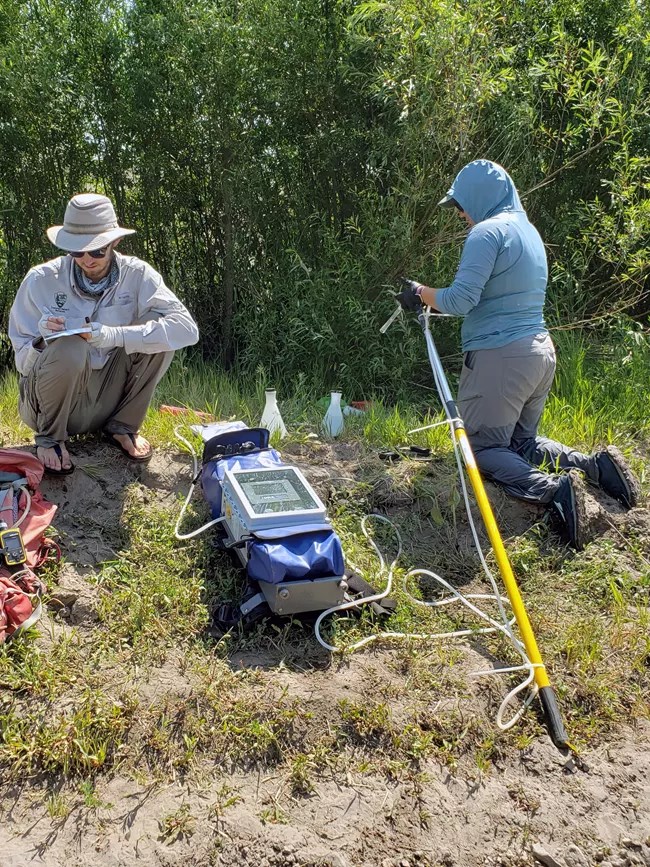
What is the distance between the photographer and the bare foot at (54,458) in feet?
12.5

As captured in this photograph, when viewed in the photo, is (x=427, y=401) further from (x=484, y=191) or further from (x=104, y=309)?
(x=104, y=309)

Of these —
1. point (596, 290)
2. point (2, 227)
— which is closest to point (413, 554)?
point (596, 290)

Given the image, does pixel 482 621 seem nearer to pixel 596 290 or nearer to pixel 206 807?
pixel 206 807

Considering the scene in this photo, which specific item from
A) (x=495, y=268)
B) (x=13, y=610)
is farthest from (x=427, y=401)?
(x=13, y=610)

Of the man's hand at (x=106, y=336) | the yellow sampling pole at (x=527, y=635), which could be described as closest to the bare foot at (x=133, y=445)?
the man's hand at (x=106, y=336)

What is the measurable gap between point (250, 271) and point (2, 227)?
2.05 m

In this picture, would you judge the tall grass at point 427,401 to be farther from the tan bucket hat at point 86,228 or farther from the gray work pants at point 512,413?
the tan bucket hat at point 86,228

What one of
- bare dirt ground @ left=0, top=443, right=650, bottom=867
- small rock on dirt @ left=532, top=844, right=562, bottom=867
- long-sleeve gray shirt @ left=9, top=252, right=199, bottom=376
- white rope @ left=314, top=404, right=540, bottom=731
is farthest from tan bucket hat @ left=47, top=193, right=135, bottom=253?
small rock on dirt @ left=532, top=844, right=562, bottom=867

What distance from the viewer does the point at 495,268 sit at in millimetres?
4055

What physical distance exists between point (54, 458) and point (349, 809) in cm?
212

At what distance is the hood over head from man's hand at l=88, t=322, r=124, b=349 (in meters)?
1.86

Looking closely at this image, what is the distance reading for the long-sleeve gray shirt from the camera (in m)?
3.80

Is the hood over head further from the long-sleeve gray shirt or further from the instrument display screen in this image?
the instrument display screen

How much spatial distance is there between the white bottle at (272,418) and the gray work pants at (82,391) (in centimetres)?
67
